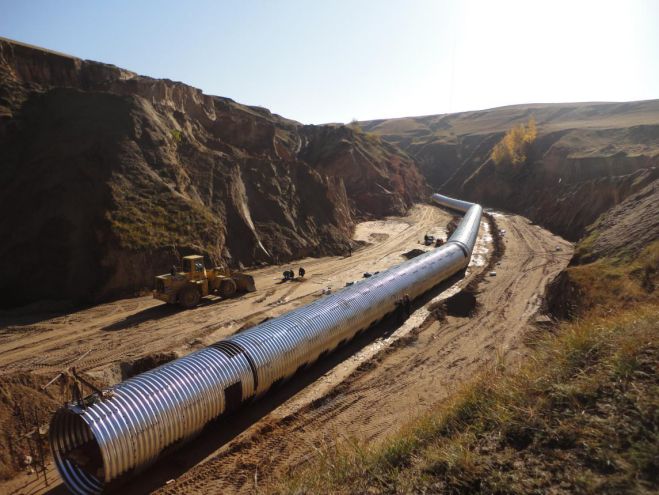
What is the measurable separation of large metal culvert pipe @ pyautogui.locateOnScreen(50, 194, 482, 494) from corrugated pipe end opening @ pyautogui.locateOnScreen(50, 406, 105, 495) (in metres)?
0.02

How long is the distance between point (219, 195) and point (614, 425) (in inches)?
1115

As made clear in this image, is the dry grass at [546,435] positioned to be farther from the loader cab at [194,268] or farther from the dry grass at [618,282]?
the loader cab at [194,268]

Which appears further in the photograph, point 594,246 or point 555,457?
point 594,246

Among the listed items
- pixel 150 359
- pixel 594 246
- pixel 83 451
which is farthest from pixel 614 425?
pixel 594 246

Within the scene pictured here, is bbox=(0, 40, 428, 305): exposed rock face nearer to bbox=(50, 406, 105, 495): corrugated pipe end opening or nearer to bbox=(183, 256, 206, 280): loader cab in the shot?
bbox=(183, 256, 206, 280): loader cab

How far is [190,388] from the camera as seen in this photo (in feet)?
26.0

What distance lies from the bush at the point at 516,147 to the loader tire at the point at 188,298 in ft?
204

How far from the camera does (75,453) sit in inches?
280

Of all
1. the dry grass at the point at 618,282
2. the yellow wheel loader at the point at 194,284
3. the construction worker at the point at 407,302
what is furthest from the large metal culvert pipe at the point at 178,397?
the dry grass at the point at 618,282

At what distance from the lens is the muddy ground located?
813 centimetres

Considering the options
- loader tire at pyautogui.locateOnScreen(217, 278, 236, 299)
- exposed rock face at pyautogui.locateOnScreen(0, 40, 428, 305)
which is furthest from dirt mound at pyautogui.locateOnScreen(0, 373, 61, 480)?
exposed rock face at pyautogui.locateOnScreen(0, 40, 428, 305)

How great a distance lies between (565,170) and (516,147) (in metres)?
15.8

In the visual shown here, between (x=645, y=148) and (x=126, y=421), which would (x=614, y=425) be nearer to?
(x=126, y=421)

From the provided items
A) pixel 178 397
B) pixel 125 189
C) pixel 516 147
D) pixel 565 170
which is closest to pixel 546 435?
pixel 178 397
